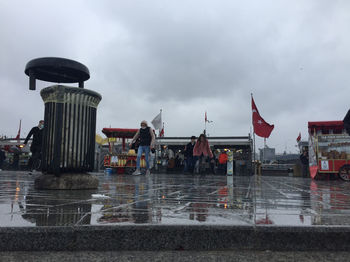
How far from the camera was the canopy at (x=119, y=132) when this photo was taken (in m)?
19.0

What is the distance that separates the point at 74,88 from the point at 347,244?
401cm

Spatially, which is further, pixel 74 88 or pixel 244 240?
pixel 74 88

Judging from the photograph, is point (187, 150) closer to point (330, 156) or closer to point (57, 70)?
point (330, 156)

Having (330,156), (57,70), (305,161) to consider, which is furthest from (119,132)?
(57,70)

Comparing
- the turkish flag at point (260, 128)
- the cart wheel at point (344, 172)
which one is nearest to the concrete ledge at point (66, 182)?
the turkish flag at point (260, 128)

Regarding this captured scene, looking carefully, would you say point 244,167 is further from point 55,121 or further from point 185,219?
point 185,219

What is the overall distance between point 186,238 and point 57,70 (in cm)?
398

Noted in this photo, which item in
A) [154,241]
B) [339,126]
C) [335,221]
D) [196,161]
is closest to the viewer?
[154,241]

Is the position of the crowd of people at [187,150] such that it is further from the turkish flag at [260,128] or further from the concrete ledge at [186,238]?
the concrete ledge at [186,238]

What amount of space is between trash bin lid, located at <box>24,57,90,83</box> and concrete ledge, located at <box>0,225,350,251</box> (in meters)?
3.18

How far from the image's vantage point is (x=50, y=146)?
167 inches

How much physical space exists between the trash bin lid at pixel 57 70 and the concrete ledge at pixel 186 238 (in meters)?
3.18

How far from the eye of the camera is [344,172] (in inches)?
472

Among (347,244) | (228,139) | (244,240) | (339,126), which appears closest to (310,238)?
(347,244)
